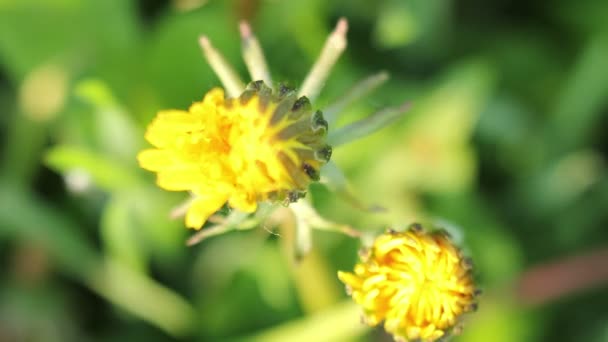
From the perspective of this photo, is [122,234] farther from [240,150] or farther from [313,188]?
[240,150]

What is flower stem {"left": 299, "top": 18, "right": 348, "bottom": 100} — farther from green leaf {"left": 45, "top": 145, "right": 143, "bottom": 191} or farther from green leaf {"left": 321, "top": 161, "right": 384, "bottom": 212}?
green leaf {"left": 45, "top": 145, "right": 143, "bottom": 191}

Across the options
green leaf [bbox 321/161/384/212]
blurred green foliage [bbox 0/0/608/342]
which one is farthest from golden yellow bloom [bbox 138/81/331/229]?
blurred green foliage [bbox 0/0/608/342]

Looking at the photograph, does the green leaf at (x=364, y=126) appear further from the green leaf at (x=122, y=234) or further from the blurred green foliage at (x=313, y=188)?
the green leaf at (x=122, y=234)

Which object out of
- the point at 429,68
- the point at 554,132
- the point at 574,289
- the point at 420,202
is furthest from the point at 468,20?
the point at 574,289

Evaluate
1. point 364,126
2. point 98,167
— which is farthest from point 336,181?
point 98,167

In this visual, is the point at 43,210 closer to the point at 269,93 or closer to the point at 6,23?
the point at 6,23
